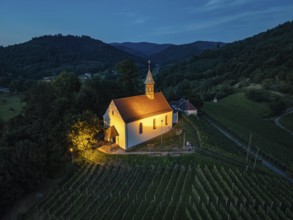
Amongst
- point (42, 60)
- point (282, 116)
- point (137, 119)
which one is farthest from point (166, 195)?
point (42, 60)

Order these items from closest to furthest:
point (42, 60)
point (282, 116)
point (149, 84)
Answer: point (149, 84) < point (282, 116) < point (42, 60)

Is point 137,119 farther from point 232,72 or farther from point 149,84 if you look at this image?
point 232,72

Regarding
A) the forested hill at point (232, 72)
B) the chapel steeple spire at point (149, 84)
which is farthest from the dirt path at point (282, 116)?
the chapel steeple spire at point (149, 84)

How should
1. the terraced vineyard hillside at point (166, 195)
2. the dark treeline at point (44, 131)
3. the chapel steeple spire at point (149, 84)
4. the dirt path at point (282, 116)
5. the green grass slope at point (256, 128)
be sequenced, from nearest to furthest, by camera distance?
1. the terraced vineyard hillside at point (166, 195)
2. the dark treeline at point (44, 131)
3. the chapel steeple spire at point (149, 84)
4. the green grass slope at point (256, 128)
5. the dirt path at point (282, 116)

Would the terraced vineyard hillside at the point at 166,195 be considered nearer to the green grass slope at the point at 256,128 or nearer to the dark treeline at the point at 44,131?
the dark treeline at the point at 44,131

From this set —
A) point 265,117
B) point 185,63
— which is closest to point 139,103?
point 265,117

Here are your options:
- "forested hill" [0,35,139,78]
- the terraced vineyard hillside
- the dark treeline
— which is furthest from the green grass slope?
"forested hill" [0,35,139,78]
